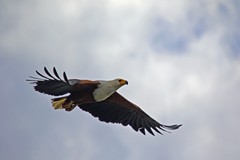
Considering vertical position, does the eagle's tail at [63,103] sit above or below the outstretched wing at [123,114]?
below

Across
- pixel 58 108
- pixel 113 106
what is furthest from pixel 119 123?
pixel 58 108

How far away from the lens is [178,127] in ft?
90.1

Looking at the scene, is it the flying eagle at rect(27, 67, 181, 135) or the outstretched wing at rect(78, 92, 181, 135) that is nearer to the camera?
the flying eagle at rect(27, 67, 181, 135)

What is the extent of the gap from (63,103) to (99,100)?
128 centimetres

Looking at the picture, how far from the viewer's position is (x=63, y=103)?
26.4 metres

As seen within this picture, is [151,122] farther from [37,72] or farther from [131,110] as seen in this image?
[37,72]

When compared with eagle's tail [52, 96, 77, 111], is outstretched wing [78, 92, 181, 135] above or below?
above

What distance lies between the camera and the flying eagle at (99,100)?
24719 mm

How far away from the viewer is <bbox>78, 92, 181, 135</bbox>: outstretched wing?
92.7 ft

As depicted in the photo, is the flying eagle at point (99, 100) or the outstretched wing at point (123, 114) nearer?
the flying eagle at point (99, 100)

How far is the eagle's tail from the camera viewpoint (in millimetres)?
26375

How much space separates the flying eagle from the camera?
24719mm

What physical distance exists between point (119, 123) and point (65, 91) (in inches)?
151

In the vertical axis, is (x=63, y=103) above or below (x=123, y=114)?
below
